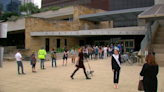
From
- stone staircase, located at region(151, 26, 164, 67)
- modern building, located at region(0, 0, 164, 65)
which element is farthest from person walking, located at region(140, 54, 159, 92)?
modern building, located at region(0, 0, 164, 65)

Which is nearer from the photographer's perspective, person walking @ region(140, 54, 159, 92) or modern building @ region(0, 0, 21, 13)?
person walking @ region(140, 54, 159, 92)

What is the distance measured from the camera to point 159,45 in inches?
525

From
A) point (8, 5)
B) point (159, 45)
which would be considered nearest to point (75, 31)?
Result: point (159, 45)

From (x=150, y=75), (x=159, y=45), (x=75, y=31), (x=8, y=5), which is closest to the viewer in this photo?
(x=150, y=75)

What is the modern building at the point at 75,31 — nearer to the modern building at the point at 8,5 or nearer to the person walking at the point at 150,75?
the person walking at the point at 150,75

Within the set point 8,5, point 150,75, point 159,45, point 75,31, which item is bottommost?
point 150,75

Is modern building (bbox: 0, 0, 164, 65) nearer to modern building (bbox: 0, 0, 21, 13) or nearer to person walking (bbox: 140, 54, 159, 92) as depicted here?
person walking (bbox: 140, 54, 159, 92)

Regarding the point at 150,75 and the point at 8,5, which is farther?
the point at 8,5

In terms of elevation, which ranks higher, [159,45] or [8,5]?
[8,5]

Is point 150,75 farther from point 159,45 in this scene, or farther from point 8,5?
point 8,5

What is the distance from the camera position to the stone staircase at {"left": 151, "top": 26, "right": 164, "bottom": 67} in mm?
10923

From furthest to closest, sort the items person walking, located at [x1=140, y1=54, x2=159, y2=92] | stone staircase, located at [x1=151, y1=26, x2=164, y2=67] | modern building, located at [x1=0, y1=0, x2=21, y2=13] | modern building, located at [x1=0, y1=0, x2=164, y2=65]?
modern building, located at [x1=0, y1=0, x2=21, y2=13]
modern building, located at [x1=0, y1=0, x2=164, y2=65]
stone staircase, located at [x1=151, y1=26, x2=164, y2=67]
person walking, located at [x1=140, y1=54, x2=159, y2=92]

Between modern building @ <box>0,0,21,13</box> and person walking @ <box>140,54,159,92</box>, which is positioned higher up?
modern building @ <box>0,0,21,13</box>

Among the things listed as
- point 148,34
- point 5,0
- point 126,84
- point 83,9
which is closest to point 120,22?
point 83,9
